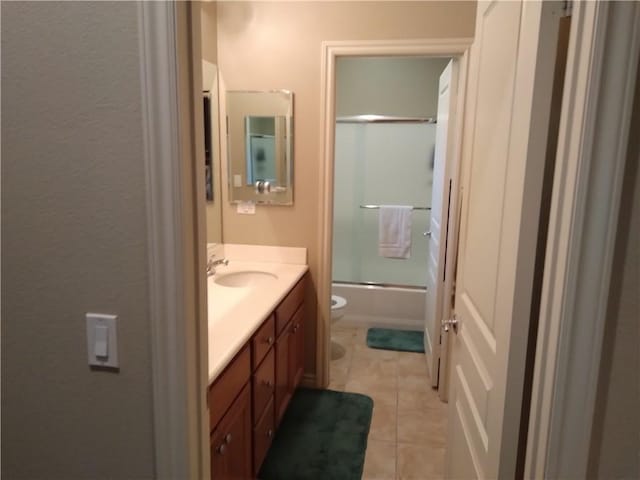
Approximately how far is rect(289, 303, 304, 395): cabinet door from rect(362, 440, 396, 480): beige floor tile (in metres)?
0.56

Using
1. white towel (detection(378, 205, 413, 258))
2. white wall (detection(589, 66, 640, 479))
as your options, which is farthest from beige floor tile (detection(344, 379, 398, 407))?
white wall (detection(589, 66, 640, 479))

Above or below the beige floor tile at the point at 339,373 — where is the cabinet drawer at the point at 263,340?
above

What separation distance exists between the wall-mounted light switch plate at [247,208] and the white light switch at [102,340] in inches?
76.8

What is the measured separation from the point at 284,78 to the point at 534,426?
2276 mm

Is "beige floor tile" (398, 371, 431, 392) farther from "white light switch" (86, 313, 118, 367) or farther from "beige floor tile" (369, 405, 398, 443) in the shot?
"white light switch" (86, 313, 118, 367)

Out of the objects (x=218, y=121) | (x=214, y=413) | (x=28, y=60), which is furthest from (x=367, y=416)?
(x=28, y=60)

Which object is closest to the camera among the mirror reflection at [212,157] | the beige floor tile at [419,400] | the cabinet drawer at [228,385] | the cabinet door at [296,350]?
the cabinet drawer at [228,385]

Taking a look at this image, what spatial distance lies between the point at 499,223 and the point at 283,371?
1600 mm

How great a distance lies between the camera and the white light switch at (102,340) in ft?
2.91

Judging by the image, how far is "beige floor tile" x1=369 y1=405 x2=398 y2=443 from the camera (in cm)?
243

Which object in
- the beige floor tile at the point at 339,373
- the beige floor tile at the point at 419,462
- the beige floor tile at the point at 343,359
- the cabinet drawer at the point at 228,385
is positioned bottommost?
the beige floor tile at the point at 419,462

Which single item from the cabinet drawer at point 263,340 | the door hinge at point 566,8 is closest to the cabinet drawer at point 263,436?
the cabinet drawer at point 263,340

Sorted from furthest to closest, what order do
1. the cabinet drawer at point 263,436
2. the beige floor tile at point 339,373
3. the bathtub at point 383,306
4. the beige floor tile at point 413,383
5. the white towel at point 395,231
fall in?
the white towel at point 395,231 < the bathtub at point 383,306 < the beige floor tile at point 339,373 < the beige floor tile at point 413,383 < the cabinet drawer at point 263,436

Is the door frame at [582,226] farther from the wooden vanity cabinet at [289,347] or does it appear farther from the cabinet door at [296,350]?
the cabinet door at [296,350]
